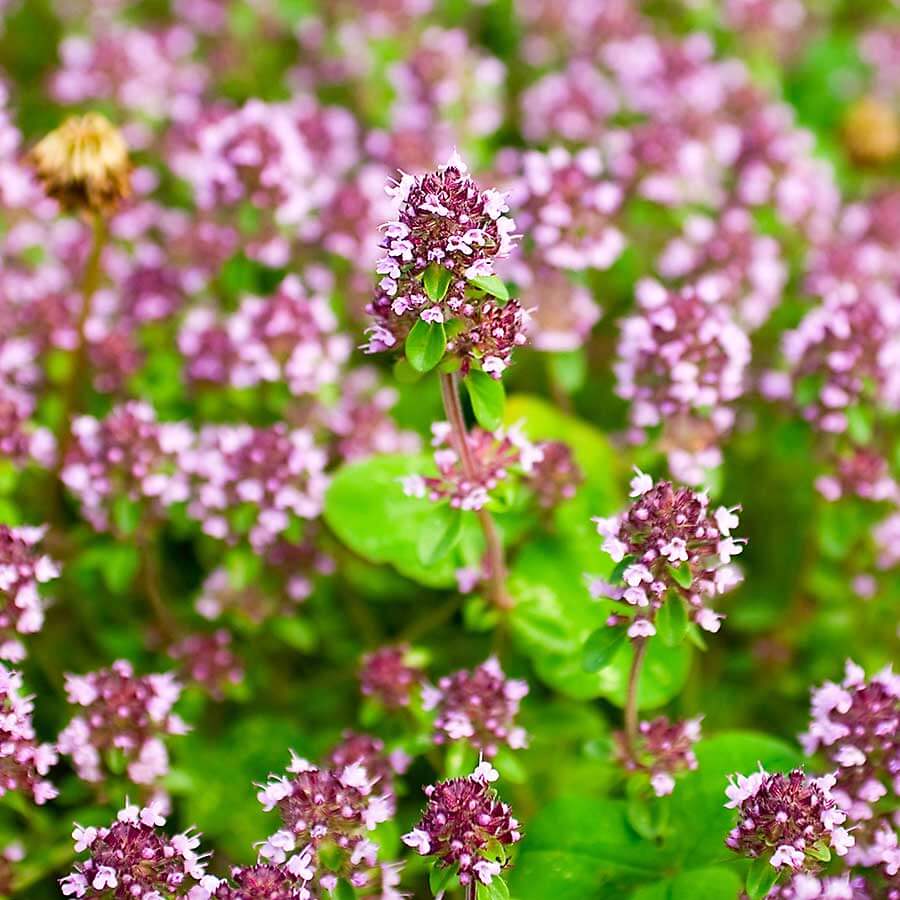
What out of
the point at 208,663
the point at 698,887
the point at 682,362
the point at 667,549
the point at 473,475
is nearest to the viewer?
the point at 667,549

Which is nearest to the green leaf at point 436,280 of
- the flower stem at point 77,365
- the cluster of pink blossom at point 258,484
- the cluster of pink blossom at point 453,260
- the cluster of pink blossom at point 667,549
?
the cluster of pink blossom at point 453,260

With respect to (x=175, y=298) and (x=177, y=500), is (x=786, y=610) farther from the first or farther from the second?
(x=175, y=298)

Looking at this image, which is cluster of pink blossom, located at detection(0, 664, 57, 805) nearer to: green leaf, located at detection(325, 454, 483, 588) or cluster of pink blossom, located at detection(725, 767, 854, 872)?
green leaf, located at detection(325, 454, 483, 588)

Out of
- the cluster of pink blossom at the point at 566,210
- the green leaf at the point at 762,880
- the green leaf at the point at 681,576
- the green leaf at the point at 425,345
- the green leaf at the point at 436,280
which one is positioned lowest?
the green leaf at the point at 762,880

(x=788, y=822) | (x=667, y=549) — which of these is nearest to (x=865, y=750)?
(x=788, y=822)

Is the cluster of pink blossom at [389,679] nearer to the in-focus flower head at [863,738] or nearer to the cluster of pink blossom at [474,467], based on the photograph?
the cluster of pink blossom at [474,467]

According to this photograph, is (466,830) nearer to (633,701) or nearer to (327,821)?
(327,821)

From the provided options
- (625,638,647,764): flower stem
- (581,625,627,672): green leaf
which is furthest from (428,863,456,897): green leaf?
(625,638,647,764): flower stem
